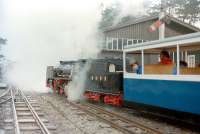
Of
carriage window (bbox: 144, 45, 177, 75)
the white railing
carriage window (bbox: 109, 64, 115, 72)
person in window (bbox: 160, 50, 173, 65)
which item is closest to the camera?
carriage window (bbox: 144, 45, 177, 75)

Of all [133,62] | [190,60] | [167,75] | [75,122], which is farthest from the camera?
[133,62]

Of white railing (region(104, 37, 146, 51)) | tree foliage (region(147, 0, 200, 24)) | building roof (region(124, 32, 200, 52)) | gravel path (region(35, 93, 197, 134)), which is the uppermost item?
tree foliage (region(147, 0, 200, 24))

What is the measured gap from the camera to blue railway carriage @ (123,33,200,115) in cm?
979

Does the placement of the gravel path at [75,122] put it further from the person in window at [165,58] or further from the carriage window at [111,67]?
the person in window at [165,58]

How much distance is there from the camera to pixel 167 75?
10.7m

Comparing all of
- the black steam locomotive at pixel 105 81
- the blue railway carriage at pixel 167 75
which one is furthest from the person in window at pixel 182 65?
the black steam locomotive at pixel 105 81

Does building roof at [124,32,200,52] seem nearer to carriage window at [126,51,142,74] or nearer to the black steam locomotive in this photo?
carriage window at [126,51,142,74]

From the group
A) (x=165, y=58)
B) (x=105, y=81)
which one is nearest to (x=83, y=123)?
(x=165, y=58)

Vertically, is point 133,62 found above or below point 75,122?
above

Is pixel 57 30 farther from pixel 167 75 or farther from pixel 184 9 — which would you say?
pixel 184 9

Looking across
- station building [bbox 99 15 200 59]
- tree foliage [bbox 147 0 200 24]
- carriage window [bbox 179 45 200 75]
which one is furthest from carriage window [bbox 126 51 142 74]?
tree foliage [bbox 147 0 200 24]

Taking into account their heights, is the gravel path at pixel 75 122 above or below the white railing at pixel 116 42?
below

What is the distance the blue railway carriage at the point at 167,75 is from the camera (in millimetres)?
9789

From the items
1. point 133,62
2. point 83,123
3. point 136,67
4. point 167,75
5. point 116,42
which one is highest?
point 116,42
